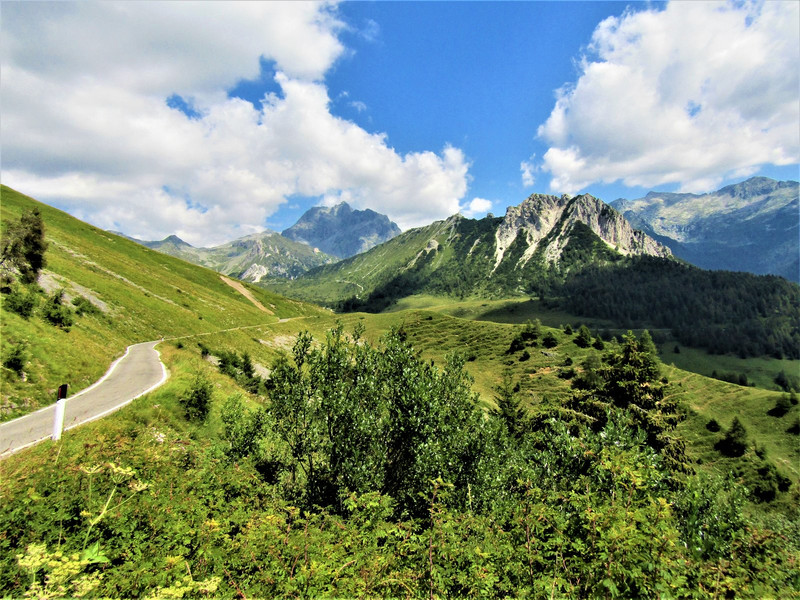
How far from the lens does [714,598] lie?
6266mm

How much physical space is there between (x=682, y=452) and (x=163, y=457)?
46383mm

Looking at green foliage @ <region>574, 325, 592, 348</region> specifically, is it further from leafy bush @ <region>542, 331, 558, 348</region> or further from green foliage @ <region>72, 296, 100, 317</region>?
green foliage @ <region>72, 296, 100, 317</region>

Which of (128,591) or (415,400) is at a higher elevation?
(415,400)

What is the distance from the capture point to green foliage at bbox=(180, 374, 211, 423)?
765 inches

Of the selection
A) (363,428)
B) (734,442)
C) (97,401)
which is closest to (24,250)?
(97,401)

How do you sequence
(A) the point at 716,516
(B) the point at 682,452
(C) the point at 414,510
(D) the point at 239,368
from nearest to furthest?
1. (A) the point at 716,516
2. (C) the point at 414,510
3. (B) the point at 682,452
4. (D) the point at 239,368

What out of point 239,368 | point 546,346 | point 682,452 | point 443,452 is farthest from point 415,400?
point 546,346

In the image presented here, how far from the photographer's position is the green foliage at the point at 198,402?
1942 cm

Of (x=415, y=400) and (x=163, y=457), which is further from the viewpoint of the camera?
(x=415, y=400)

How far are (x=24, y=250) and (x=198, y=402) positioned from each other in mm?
43083

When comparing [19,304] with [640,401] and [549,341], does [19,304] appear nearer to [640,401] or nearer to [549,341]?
[640,401]

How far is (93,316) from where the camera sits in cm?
4141

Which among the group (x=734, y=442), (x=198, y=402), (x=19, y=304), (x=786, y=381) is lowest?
(x=198, y=402)

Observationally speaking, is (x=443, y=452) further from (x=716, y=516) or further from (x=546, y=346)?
(x=546, y=346)
